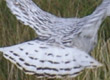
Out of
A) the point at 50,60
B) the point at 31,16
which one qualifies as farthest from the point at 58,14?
the point at 50,60

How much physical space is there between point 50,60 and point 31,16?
42 centimetres

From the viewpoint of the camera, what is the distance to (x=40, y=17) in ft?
5.94

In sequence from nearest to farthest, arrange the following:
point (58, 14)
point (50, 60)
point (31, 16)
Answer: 1. point (50, 60)
2. point (31, 16)
3. point (58, 14)

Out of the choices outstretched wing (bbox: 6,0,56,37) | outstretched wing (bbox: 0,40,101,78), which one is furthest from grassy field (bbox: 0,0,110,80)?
outstretched wing (bbox: 0,40,101,78)

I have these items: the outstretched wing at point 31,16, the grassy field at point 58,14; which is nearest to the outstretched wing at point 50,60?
the outstretched wing at point 31,16

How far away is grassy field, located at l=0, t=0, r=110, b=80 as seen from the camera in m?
2.09

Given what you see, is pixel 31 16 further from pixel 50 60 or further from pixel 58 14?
pixel 58 14

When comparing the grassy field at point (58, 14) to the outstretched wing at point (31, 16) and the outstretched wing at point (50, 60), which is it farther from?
the outstretched wing at point (50, 60)

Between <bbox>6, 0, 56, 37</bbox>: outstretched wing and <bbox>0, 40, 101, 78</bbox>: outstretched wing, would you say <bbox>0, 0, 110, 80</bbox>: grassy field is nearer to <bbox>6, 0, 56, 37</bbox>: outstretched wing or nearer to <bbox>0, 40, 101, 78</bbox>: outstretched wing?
<bbox>6, 0, 56, 37</bbox>: outstretched wing

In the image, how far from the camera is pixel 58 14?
8.31 feet

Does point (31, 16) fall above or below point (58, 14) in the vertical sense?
above

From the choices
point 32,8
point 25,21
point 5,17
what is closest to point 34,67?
point 25,21

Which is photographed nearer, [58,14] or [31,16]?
[31,16]

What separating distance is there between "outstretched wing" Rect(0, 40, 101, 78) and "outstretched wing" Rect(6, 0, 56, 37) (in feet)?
0.69
